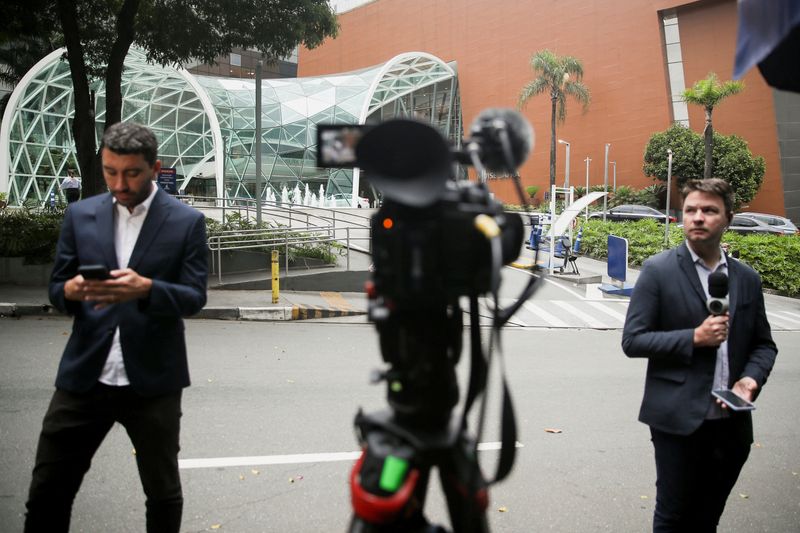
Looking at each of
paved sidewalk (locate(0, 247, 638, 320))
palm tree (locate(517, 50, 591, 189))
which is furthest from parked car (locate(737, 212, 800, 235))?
paved sidewalk (locate(0, 247, 638, 320))

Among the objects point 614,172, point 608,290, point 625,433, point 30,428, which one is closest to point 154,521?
point 30,428

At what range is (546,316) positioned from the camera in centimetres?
1316

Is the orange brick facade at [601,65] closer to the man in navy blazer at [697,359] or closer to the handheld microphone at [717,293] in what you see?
the man in navy blazer at [697,359]

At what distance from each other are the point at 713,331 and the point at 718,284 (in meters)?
0.19

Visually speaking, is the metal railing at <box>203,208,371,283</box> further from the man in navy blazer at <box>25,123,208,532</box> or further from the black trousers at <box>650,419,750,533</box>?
the black trousers at <box>650,419,750,533</box>

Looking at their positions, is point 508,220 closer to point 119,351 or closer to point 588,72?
point 119,351

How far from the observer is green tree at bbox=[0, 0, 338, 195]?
12.7 m

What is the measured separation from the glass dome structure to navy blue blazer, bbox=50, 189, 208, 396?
113 ft

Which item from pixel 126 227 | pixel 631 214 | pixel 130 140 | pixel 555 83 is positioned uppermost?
pixel 555 83

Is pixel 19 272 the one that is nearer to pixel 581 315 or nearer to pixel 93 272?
pixel 581 315

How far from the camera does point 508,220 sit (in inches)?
60.6

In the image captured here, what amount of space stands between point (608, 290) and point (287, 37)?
9.37 meters

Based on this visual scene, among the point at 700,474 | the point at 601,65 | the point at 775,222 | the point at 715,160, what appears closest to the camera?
the point at 700,474

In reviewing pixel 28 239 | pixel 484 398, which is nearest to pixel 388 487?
pixel 484 398
